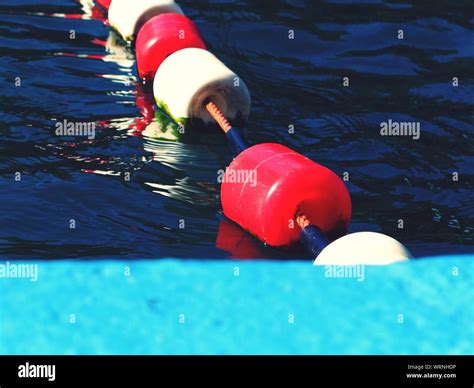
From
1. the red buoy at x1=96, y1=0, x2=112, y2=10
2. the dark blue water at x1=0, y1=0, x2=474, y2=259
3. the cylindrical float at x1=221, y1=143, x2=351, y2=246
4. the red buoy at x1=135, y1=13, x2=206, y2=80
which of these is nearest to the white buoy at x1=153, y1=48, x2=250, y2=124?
the dark blue water at x1=0, y1=0, x2=474, y2=259

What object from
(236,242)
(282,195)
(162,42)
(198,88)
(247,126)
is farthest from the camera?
(162,42)

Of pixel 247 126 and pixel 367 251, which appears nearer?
pixel 367 251

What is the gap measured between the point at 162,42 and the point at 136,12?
86cm

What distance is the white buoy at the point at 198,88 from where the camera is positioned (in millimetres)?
6211

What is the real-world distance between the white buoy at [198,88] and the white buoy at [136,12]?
4.33ft

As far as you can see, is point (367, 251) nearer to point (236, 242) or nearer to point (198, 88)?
point (236, 242)

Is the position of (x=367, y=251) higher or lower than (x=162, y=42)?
higher

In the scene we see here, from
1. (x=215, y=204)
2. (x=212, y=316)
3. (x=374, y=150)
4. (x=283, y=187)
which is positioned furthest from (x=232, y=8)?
(x=212, y=316)

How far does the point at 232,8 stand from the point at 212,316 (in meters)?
4.69

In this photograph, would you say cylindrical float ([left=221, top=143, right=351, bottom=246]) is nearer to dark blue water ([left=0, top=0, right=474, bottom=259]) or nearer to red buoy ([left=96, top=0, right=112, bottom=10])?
dark blue water ([left=0, top=0, right=474, bottom=259])

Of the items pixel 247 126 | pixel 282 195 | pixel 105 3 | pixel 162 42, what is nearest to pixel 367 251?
pixel 282 195

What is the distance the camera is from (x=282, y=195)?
480 centimetres

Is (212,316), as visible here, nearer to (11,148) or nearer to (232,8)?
(11,148)

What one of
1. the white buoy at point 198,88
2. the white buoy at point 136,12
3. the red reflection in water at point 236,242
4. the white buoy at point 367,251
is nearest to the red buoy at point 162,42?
the white buoy at point 198,88
